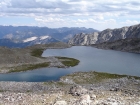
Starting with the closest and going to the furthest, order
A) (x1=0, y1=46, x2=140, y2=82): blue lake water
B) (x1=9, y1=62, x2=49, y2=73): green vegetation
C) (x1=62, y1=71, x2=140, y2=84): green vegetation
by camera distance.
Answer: (x1=62, y1=71, x2=140, y2=84): green vegetation < (x1=0, y1=46, x2=140, y2=82): blue lake water < (x1=9, y1=62, x2=49, y2=73): green vegetation

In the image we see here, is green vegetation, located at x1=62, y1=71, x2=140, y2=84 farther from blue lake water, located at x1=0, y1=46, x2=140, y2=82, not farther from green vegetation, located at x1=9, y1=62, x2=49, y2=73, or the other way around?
green vegetation, located at x1=9, y1=62, x2=49, y2=73

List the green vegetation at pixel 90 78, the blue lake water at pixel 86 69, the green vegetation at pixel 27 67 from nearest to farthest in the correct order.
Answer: the green vegetation at pixel 90 78
the blue lake water at pixel 86 69
the green vegetation at pixel 27 67

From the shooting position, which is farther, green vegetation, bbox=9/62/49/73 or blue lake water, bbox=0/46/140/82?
green vegetation, bbox=9/62/49/73

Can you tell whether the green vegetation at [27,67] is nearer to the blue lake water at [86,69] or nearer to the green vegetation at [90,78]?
the blue lake water at [86,69]

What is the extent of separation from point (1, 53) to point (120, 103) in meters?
96.7

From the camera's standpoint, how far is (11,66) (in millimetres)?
101125

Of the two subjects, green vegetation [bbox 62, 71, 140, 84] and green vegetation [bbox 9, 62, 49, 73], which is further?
green vegetation [bbox 9, 62, 49, 73]

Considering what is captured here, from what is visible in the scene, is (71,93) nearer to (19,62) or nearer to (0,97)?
(0,97)

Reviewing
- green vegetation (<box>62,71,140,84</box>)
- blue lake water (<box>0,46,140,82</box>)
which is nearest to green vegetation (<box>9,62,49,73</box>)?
blue lake water (<box>0,46,140,82</box>)

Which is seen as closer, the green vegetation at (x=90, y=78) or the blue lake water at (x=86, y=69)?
the green vegetation at (x=90, y=78)

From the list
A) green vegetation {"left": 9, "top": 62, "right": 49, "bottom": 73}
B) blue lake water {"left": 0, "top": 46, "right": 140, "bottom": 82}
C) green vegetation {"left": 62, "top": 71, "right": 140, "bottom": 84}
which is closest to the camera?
green vegetation {"left": 62, "top": 71, "right": 140, "bottom": 84}

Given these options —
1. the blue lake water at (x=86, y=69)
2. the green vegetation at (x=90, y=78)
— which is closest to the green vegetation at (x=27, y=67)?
the blue lake water at (x=86, y=69)

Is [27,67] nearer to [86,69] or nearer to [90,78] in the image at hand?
[86,69]

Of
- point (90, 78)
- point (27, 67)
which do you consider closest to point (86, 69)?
point (90, 78)
